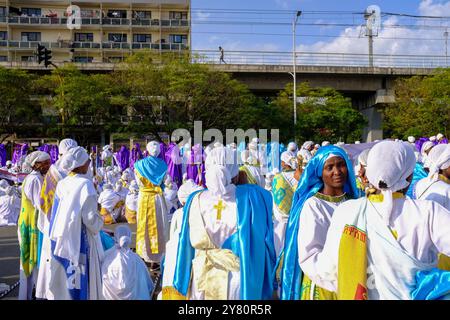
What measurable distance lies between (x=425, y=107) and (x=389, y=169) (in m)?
26.8

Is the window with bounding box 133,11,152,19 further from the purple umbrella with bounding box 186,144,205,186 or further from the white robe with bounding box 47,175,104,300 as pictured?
the white robe with bounding box 47,175,104,300

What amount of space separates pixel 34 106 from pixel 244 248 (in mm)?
29592

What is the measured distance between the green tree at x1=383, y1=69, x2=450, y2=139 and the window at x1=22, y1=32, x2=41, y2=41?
2934 centimetres

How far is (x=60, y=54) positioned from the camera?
4103cm

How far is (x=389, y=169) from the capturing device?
7.48ft

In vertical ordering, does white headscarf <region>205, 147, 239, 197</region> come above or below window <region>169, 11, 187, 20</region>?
below

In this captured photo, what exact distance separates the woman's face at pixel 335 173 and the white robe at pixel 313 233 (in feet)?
0.45

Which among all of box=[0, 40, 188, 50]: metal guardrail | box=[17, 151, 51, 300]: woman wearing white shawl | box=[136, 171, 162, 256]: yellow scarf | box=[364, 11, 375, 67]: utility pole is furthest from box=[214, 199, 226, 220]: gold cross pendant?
box=[0, 40, 188, 50]: metal guardrail

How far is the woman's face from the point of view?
3174mm

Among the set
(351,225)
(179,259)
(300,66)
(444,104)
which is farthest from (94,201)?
(300,66)

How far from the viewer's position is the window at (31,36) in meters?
41.4

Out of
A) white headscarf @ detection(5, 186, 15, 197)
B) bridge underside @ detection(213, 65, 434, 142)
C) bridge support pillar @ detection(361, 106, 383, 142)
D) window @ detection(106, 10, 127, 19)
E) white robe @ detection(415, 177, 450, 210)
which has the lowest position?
white headscarf @ detection(5, 186, 15, 197)

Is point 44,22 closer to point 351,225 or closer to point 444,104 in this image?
point 444,104

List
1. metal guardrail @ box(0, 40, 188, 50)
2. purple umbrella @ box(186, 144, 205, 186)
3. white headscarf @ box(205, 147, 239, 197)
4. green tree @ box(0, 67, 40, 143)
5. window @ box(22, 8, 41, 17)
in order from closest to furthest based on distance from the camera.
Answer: white headscarf @ box(205, 147, 239, 197), purple umbrella @ box(186, 144, 205, 186), green tree @ box(0, 67, 40, 143), metal guardrail @ box(0, 40, 188, 50), window @ box(22, 8, 41, 17)
